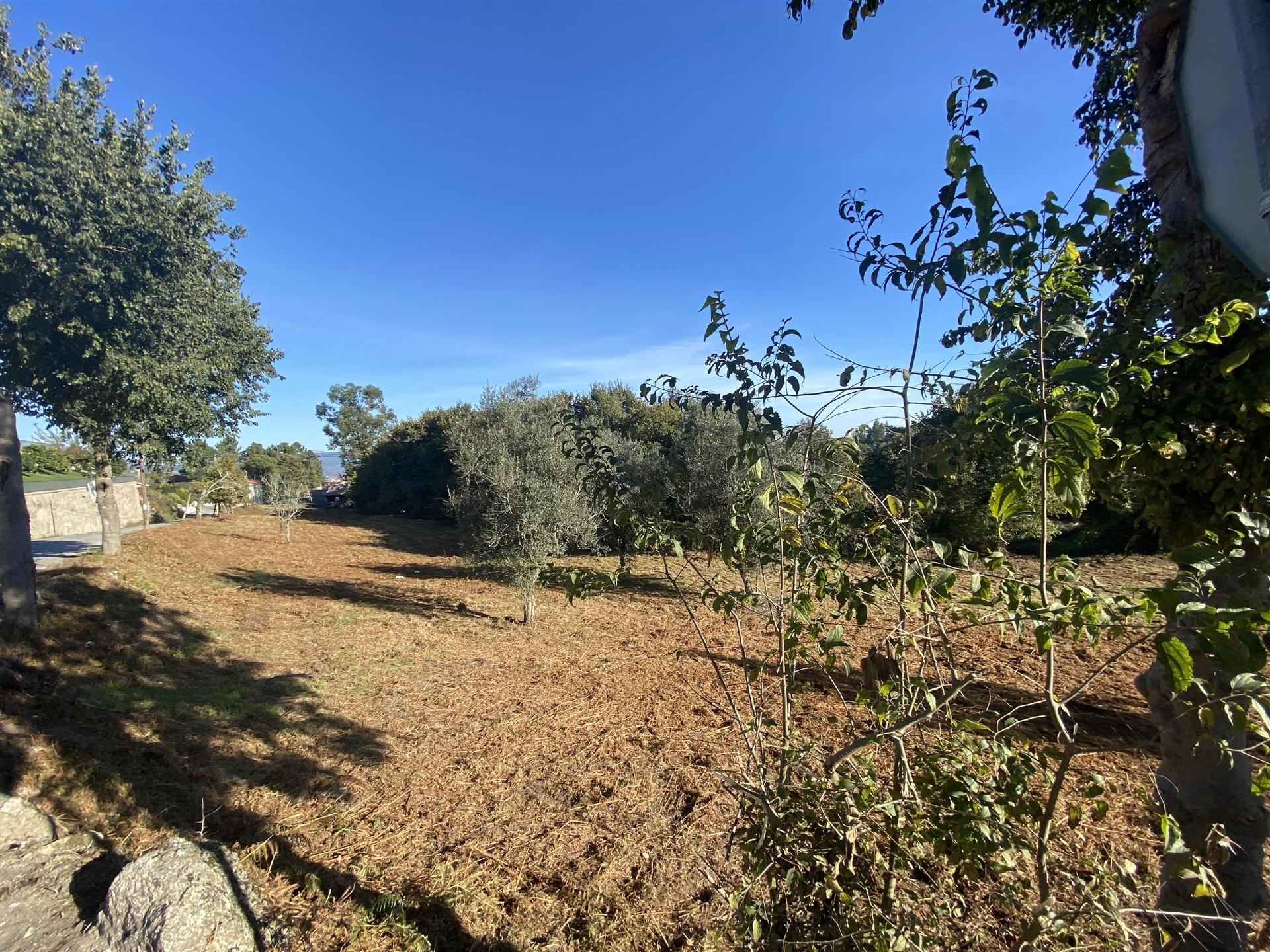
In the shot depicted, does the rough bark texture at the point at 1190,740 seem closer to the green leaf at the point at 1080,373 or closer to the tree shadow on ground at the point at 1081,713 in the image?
the green leaf at the point at 1080,373

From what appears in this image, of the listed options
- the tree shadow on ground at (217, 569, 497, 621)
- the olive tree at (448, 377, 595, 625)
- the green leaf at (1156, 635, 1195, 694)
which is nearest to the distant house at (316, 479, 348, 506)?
the tree shadow on ground at (217, 569, 497, 621)

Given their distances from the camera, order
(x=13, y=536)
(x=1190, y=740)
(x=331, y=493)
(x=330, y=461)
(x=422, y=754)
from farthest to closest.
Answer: (x=330, y=461) < (x=331, y=493) < (x=13, y=536) < (x=422, y=754) < (x=1190, y=740)

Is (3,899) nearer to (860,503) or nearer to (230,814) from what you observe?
(230,814)

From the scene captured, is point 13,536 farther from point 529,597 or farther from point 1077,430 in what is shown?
point 1077,430

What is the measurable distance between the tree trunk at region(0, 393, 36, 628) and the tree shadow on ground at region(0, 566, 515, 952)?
249 mm

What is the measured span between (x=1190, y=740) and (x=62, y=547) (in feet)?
67.2

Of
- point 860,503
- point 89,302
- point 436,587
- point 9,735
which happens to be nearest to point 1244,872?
point 860,503

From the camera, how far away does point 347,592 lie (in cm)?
1077

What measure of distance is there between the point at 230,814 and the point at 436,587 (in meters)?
8.20

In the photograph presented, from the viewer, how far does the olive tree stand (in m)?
8.76

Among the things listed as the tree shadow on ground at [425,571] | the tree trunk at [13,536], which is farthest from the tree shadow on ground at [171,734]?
the tree shadow on ground at [425,571]

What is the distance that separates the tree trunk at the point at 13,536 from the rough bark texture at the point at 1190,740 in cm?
895

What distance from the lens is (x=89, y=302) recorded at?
27.5ft

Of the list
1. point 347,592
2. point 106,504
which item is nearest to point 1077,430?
point 347,592
